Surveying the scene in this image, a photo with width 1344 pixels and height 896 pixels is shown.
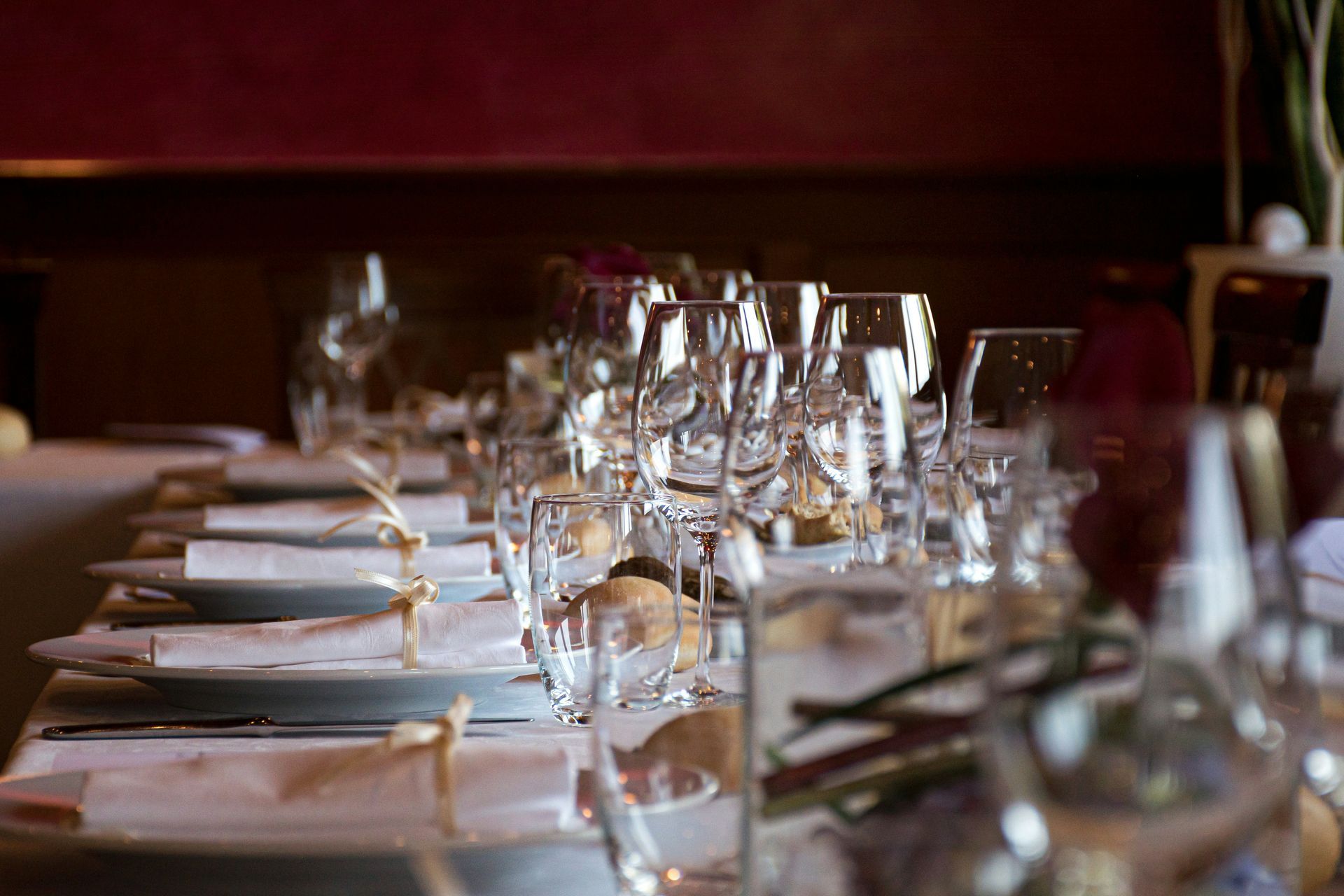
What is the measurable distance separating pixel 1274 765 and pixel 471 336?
12.3 ft

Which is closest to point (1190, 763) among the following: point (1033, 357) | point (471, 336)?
point (1033, 357)

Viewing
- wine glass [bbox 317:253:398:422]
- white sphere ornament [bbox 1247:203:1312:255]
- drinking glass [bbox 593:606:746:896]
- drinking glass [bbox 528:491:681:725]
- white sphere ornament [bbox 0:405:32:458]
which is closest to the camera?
drinking glass [bbox 593:606:746:896]

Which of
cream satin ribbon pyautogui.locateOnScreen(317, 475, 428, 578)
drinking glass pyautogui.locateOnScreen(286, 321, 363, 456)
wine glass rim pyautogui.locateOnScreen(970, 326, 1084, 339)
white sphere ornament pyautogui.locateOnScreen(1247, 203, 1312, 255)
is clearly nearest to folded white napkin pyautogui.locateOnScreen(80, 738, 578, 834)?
wine glass rim pyautogui.locateOnScreen(970, 326, 1084, 339)

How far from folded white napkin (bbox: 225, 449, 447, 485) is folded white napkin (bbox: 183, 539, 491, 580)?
401mm

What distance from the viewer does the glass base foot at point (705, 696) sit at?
2.11 feet

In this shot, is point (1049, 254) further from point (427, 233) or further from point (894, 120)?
point (427, 233)

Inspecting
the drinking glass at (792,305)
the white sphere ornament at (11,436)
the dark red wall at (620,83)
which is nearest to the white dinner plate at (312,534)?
the drinking glass at (792,305)

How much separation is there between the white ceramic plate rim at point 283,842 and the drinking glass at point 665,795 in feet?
0.14

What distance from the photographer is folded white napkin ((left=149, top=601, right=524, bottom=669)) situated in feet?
2.39

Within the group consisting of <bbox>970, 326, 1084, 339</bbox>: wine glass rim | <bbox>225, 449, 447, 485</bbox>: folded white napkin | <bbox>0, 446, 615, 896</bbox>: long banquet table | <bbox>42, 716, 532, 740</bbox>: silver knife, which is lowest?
<bbox>0, 446, 615, 896</bbox>: long banquet table

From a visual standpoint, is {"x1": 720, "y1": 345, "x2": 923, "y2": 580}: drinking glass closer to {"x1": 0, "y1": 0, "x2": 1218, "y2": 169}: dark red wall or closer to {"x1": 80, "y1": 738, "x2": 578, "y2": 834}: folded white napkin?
{"x1": 80, "y1": 738, "x2": 578, "y2": 834}: folded white napkin

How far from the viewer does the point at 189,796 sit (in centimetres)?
51

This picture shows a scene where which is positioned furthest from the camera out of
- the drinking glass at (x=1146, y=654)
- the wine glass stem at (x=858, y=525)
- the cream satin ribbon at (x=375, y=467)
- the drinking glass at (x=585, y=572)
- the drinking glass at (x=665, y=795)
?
the cream satin ribbon at (x=375, y=467)

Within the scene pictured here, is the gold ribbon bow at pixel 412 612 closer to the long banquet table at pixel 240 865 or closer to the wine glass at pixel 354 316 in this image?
the long banquet table at pixel 240 865
